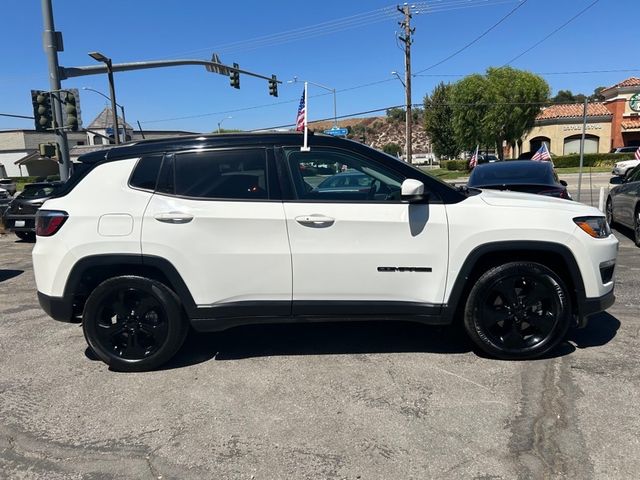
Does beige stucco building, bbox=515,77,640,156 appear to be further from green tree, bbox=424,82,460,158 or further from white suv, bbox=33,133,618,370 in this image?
A: white suv, bbox=33,133,618,370

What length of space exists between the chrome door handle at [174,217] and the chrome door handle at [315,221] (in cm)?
83

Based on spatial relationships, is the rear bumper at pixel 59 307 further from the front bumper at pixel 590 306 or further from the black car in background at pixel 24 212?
the black car in background at pixel 24 212

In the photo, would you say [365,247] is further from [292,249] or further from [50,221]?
[50,221]

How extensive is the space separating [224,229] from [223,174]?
444 millimetres

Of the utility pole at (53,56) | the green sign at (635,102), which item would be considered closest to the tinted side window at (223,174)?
the utility pole at (53,56)

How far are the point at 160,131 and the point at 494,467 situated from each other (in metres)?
84.6

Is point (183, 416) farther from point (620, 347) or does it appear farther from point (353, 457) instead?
point (620, 347)

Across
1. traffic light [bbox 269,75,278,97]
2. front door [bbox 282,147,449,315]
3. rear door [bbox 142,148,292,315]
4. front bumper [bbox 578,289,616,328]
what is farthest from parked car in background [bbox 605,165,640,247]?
traffic light [bbox 269,75,278,97]

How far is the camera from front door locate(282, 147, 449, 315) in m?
3.84

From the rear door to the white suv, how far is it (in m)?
0.01

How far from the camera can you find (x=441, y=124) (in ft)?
192

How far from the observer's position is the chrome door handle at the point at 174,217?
383 centimetres

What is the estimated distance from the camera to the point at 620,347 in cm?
430

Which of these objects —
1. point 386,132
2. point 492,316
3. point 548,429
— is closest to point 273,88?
point 492,316
